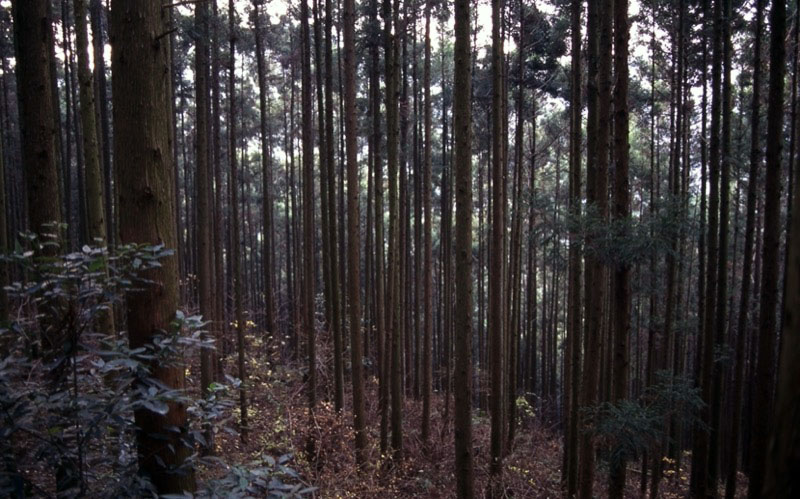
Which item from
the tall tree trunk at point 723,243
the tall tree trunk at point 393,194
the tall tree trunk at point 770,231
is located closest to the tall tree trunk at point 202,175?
the tall tree trunk at point 393,194

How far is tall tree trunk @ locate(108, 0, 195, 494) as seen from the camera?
272 cm

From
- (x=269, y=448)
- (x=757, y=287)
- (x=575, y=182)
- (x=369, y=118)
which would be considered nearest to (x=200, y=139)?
(x=269, y=448)

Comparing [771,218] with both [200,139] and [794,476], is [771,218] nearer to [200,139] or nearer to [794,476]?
[794,476]

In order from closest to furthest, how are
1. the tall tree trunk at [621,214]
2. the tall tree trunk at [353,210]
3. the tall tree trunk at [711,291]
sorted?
the tall tree trunk at [621,214] < the tall tree trunk at [353,210] < the tall tree trunk at [711,291]

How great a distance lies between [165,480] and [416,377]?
51.3 feet

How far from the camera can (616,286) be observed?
221 inches

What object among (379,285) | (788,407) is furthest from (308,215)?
(788,407)

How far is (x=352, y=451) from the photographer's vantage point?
9.65 m

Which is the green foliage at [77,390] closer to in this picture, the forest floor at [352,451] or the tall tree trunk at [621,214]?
the tall tree trunk at [621,214]

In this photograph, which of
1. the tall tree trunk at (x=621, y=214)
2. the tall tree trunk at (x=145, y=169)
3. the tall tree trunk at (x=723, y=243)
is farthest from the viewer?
the tall tree trunk at (x=723, y=243)

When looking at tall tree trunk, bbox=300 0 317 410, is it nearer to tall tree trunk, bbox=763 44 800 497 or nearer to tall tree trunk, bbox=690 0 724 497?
tall tree trunk, bbox=690 0 724 497

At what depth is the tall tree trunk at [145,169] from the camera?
2719 mm

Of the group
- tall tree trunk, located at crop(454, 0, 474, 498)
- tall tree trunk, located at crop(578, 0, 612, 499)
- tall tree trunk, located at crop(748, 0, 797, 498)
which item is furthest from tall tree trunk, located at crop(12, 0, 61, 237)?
Result: tall tree trunk, located at crop(748, 0, 797, 498)

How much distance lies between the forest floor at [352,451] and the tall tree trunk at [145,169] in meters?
4.69
